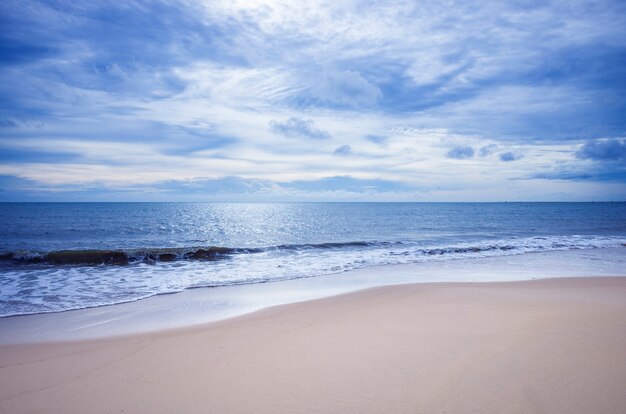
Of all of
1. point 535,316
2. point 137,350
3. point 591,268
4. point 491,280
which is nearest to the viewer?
point 137,350

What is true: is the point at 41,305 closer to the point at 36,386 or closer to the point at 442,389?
the point at 36,386

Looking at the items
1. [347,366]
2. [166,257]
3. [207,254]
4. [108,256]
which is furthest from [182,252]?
[347,366]

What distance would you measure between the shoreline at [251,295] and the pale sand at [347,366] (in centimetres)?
89

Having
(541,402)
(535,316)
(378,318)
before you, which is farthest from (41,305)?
(535,316)

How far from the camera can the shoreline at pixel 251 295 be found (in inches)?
294

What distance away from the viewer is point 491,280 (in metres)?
12.2

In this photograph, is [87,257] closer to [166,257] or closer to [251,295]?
[166,257]

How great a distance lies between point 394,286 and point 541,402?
7107mm

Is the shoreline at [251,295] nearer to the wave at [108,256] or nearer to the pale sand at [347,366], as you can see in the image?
the pale sand at [347,366]

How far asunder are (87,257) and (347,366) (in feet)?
62.8

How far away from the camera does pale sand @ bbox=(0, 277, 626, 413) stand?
13.8 feet

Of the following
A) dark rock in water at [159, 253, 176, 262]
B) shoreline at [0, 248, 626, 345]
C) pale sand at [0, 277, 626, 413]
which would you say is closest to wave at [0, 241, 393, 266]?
dark rock in water at [159, 253, 176, 262]

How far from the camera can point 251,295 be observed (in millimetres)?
10555

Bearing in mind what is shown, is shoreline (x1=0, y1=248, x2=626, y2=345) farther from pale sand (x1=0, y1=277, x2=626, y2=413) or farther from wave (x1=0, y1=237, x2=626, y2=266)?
wave (x1=0, y1=237, x2=626, y2=266)
